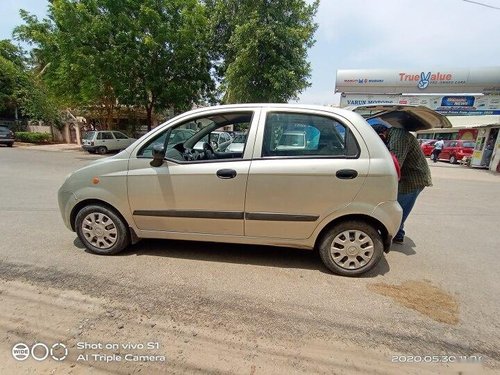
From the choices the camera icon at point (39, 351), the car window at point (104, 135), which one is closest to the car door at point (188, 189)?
the camera icon at point (39, 351)

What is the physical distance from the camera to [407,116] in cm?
356

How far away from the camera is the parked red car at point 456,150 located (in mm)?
17578

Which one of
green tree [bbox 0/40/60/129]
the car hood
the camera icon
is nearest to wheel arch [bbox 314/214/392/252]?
the car hood

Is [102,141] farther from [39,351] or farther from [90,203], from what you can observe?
[39,351]

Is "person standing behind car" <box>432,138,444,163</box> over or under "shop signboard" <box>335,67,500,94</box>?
under

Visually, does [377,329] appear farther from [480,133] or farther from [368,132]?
[480,133]

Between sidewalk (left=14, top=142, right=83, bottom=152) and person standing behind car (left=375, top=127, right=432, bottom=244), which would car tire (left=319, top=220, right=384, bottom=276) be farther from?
sidewalk (left=14, top=142, right=83, bottom=152)

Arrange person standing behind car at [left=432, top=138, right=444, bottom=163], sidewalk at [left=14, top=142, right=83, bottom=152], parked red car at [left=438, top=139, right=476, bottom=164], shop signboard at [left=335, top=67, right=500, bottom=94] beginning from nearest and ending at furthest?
1. shop signboard at [left=335, top=67, right=500, bottom=94]
2. parked red car at [left=438, top=139, right=476, bottom=164]
3. person standing behind car at [left=432, top=138, right=444, bottom=163]
4. sidewalk at [left=14, top=142, right=83, bottom=152]

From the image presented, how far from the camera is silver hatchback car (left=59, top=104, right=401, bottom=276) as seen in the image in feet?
9.36

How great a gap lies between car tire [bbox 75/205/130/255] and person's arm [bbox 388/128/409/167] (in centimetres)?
352

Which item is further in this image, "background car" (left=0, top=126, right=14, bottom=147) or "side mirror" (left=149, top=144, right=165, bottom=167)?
"background car" (left=0, top=126, right=14, bottom=147)

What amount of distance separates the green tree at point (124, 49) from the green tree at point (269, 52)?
3.23 metres

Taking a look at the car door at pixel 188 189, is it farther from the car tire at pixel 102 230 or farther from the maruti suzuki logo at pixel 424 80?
the maruti suzuki logo at pixel 424 80

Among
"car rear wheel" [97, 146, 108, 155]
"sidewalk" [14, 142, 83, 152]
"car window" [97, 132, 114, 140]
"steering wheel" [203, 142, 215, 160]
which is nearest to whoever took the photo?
"steering wheel" [203, 142, 215, 160]
